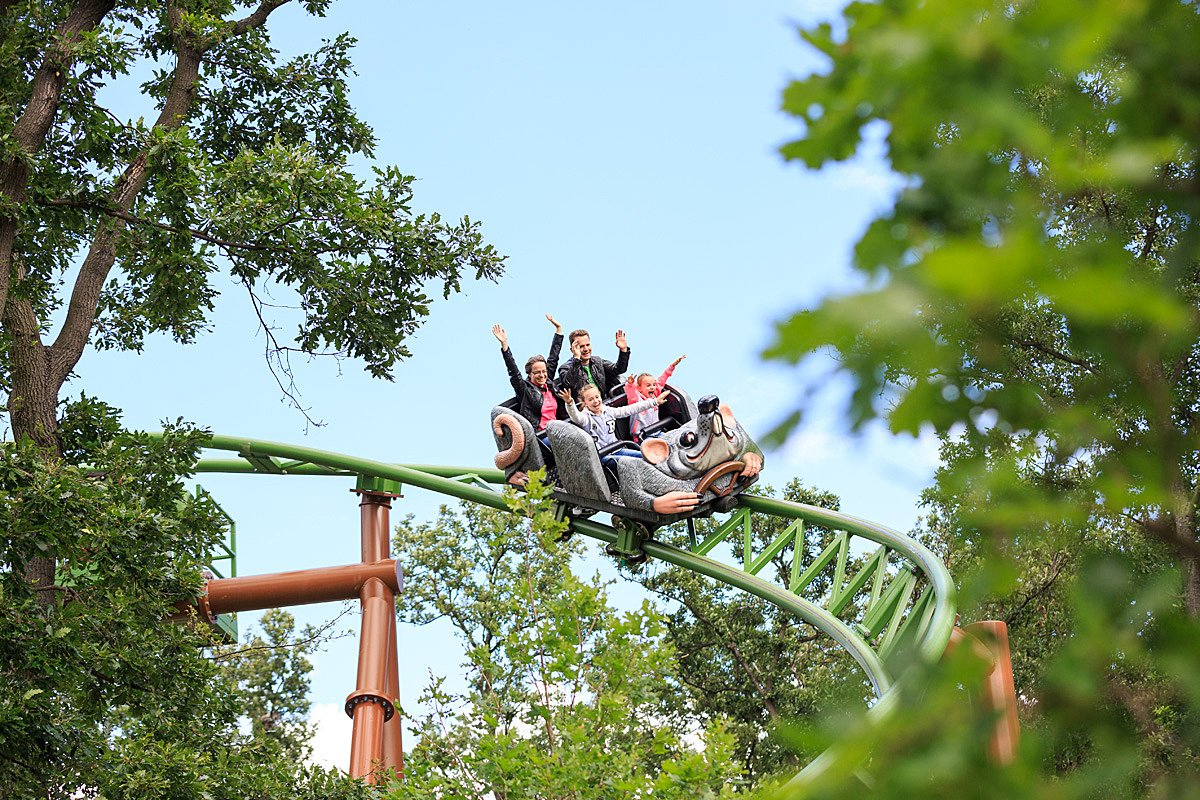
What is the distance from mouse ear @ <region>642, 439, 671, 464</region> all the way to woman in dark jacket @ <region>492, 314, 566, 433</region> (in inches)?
37.1

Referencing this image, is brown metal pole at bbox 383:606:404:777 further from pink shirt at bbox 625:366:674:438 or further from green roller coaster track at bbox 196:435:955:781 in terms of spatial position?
pink shirt at bbox 625:366:674:438

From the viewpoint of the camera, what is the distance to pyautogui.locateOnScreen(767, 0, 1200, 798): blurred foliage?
1.01 meters

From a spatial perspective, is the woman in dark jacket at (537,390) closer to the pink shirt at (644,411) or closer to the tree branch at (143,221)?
the pink shirt at (644,411)

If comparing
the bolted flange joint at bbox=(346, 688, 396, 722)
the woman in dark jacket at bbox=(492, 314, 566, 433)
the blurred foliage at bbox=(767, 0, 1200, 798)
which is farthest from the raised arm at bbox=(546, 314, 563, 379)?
the blurred foliage at bbox=(767, 0, 1200, 798)

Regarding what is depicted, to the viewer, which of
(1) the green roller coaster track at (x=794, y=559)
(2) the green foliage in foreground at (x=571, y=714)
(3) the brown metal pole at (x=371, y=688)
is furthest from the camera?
(3) the brown metal pole at (x=371, y=688)

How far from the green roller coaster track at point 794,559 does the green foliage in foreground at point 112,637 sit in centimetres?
229

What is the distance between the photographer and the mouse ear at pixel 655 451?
939 centimetres

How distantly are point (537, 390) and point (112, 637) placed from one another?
15.8ft

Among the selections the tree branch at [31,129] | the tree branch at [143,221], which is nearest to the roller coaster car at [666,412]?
the tree branch at [143,221]

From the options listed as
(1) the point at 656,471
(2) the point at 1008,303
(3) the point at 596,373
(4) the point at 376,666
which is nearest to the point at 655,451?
(1) the point at 656,471

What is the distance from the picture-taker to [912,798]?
1.07 metres

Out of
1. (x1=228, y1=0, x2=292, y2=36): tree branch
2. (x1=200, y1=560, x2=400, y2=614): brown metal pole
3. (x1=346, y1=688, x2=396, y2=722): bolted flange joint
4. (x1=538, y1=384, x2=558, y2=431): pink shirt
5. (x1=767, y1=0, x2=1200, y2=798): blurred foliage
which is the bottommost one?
(x1=767, y1=0, x2=1200, y2=798): blurred foliage

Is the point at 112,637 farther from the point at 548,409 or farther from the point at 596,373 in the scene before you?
the point at 596,373

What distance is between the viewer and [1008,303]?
1.20 m
